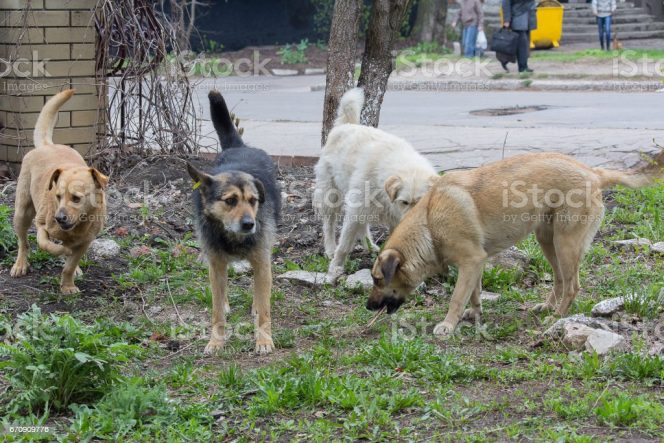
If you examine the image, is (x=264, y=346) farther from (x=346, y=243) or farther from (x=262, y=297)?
(x=346, y=243)

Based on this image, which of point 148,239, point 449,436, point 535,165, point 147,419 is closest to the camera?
point 449,436

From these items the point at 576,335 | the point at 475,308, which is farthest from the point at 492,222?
the point at 576,335

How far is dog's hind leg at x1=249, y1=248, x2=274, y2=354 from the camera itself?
5.65 m

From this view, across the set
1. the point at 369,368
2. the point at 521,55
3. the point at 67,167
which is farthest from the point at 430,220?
the point at 521,55

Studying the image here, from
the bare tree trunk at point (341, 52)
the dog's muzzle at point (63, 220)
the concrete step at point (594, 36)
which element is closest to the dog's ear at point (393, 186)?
the dog's muzzle at point (63, 220)

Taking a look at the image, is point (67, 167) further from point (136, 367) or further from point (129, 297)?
point (136, 367)

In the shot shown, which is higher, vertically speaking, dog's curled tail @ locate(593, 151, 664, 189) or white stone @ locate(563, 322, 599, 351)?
dog's curled tail @ locate(593, 151, 664, 189)

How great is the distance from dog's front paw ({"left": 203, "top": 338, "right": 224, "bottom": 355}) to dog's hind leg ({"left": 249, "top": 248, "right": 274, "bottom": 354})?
23 cm

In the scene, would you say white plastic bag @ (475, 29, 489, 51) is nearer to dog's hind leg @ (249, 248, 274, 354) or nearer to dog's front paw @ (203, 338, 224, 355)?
dog's hind leg @ (249, 248, 274, 354)

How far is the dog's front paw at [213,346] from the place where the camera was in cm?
561

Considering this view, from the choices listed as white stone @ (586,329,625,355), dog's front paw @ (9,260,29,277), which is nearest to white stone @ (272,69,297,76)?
dog's front paw @ (9,260,29,277)

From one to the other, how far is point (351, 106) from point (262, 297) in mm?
2610

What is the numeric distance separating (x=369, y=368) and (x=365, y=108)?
15.5 feet

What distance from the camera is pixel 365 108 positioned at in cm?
927
